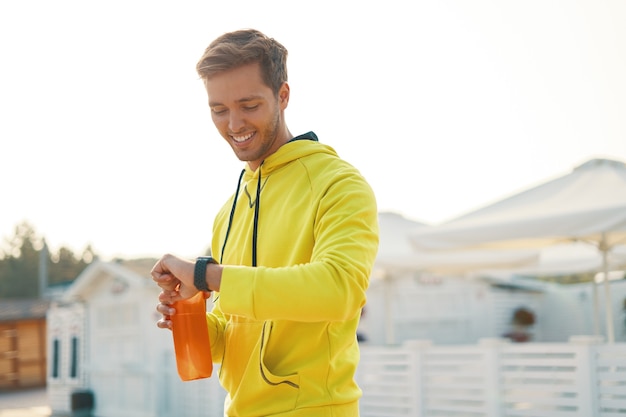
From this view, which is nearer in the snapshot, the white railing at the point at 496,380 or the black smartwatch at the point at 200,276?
the black smartwatch at the point at 200,276

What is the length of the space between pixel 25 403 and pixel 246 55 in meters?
21.0

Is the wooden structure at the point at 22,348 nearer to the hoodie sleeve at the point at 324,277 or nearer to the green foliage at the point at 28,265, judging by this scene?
the green foliage at the point at 28,265

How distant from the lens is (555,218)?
783 centimetres

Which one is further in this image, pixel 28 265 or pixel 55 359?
pixel 28 265

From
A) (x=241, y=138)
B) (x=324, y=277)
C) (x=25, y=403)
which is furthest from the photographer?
(x=25, y=403)

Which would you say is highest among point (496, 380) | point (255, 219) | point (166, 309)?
point (255, 219)

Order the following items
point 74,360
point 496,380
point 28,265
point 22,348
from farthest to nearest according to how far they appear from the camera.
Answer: point 28,265
point 22,348
point 74,360
point 496,380

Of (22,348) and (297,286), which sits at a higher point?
(297,286)

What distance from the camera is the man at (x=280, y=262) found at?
1.47 m

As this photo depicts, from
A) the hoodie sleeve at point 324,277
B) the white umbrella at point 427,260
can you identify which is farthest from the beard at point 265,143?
the white umbrella at point 427,260

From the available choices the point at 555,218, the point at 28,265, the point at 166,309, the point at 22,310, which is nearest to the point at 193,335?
the point at 166,309

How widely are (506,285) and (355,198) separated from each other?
60.9 feet

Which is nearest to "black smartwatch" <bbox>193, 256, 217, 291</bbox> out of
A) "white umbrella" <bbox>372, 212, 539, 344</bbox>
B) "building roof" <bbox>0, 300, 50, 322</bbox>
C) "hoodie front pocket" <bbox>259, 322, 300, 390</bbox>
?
"hoodie front pocket" <bbox>259, 322, 300, 390</bbox>

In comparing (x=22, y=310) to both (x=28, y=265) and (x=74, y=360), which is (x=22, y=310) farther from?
(x=28, y=265)
